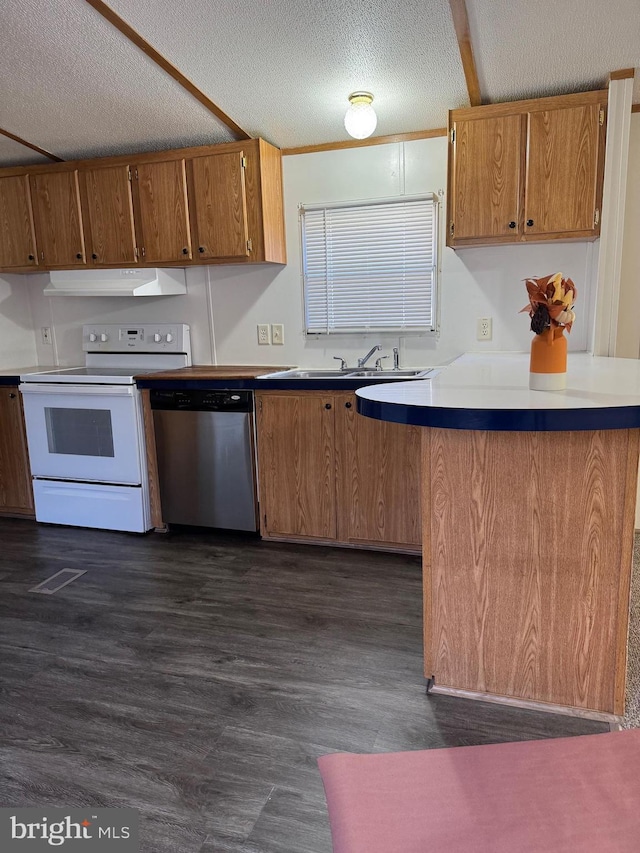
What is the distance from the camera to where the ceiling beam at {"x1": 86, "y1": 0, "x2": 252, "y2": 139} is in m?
2.28

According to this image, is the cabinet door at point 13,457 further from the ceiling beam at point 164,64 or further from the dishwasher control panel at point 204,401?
the ceiling beam at point 164,64

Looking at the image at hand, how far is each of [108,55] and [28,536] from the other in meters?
2.58

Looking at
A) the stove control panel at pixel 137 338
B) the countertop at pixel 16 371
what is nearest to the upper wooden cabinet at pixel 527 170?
the stove control panel at pixel 137 338

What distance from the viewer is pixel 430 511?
184 cm

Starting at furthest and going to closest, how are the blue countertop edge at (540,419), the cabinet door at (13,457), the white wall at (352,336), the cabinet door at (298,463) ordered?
the cabinet door at (13,457)
the white wall at (352,336)
the cabinet door at (298,463)
the blue countertop edge at (540,419)

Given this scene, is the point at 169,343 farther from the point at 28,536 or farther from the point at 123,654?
the point at 123,654

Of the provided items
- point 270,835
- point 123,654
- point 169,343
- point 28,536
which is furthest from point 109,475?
point 270,835

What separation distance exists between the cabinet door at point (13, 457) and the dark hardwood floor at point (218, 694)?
0.85m

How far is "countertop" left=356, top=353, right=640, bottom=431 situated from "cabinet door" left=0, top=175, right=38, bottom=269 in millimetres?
2846

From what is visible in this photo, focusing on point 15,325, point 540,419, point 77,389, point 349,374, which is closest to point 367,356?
point 349,374

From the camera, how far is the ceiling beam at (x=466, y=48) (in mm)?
2207

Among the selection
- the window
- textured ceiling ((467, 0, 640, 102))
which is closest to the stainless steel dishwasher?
the window

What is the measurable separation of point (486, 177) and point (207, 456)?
6.58ft

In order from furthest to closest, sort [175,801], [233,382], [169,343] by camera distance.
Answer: [169,343] → [233,382] → [175,801]
